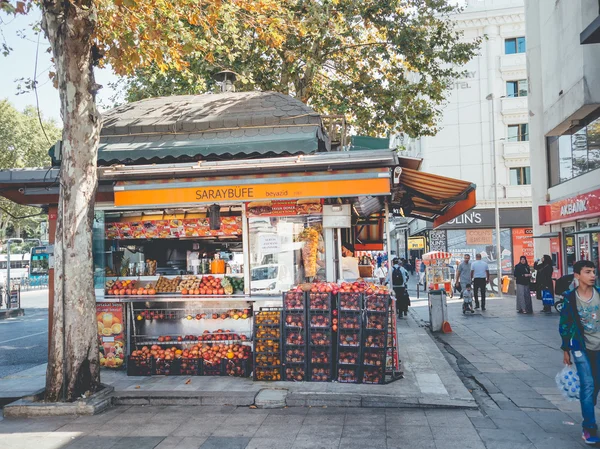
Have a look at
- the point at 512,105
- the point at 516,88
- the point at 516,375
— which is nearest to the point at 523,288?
the point at 516,375

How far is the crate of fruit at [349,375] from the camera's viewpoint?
770 cm

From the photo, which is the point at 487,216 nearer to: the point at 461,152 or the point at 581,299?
the point at 461,152

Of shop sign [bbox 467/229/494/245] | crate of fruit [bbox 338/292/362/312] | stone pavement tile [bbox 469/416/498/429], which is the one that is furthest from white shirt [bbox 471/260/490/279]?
shop sign [bbox 467/229/494/245]

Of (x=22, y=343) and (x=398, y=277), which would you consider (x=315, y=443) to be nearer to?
(x=22, y=343)

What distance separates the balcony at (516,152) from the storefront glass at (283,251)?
1087 inches

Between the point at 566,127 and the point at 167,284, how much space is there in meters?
14.7

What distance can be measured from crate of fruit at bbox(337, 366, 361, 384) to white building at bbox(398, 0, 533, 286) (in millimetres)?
26957

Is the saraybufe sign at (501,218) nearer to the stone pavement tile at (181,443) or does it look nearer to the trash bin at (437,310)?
Result: the trash bin at (437,310)

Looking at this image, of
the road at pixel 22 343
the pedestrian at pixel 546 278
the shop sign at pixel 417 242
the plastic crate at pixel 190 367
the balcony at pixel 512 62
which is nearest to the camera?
the plastic crate at pixel 190 367

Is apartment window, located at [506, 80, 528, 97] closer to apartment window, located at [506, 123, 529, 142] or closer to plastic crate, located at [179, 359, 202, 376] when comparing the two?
apartment window, located at [506, 123, 529, 142]

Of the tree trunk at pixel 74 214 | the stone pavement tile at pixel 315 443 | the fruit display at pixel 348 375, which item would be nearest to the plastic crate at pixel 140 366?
the tree trunk at pixel 74 214

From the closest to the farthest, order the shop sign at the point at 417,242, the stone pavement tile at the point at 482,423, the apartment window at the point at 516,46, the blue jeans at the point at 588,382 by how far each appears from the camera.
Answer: the blue jeans at the point at 588,382 < the stone pavement tile at the point at 482,423 < the shop sign at the point at 417,242 < the apartment window at the point at 516,46

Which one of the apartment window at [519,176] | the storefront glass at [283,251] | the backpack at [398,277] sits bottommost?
the backpack at [398,277]

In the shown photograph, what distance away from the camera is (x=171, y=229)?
970 centimetres
